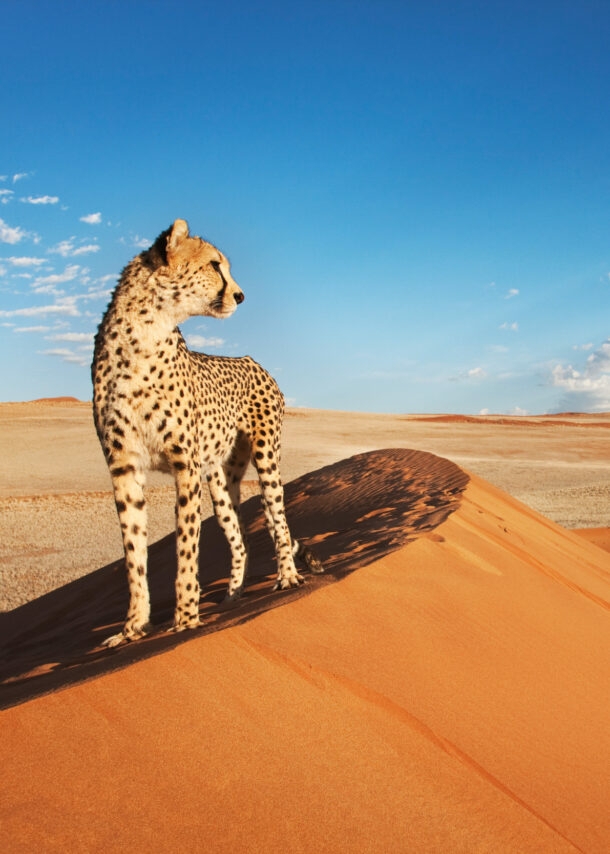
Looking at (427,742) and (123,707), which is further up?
(123,707)

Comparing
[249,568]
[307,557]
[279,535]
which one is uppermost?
[279,535]

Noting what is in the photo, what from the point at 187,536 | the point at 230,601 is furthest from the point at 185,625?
the point at 230,601

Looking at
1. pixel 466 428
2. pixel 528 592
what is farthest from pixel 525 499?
pixel 466 428

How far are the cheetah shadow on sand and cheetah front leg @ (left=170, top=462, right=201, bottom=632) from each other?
16cm

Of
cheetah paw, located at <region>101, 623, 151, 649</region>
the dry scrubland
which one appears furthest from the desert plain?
the dry scrubland

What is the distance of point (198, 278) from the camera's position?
14.2 ft

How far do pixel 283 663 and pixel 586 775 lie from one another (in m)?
1.23

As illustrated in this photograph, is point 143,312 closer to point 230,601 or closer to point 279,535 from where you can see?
point 279,535

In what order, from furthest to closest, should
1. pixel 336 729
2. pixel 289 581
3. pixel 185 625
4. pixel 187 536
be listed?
pixel 289 581
pixel 187 536
pixel 185 625
pixel 336 729

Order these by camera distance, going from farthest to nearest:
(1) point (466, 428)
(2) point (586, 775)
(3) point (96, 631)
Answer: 1. (1) point (466, 428)
2. (3) point (96, 631)
3. (2) point (586, 775)

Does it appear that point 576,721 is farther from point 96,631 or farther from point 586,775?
point 96,631

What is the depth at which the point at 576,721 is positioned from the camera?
3.26 meters

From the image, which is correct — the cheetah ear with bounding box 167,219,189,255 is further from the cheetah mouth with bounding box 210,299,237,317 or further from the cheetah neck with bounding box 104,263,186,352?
the cheetah mouth with bounding box 210,299,237,317

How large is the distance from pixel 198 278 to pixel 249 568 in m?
3.07
